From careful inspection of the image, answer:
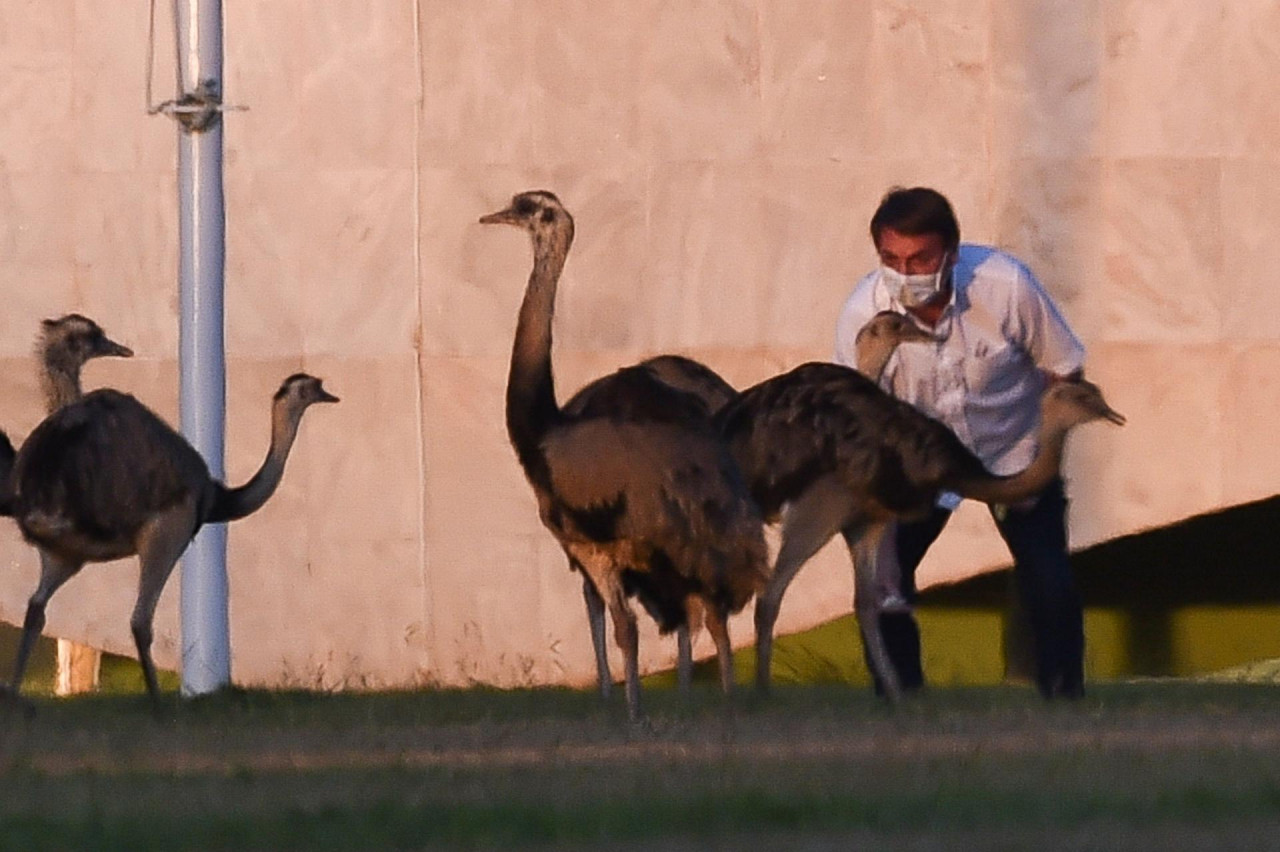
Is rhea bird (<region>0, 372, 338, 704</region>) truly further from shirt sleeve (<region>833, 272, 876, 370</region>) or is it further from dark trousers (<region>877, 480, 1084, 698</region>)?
dark trousers (<region>877, 480, 1084, 698</region>)

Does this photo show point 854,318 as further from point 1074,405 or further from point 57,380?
point 57,380

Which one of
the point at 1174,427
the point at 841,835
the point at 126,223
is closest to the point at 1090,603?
the point at 1174,427

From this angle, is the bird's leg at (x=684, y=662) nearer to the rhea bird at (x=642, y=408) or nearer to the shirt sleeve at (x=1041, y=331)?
the rhea bird at (x=642, y=408)

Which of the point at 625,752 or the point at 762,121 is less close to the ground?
the point at 762,121

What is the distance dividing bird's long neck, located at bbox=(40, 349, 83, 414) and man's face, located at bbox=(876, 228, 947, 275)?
3.55 metres

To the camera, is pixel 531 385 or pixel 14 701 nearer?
pixel 531 385

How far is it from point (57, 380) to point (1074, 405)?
4280 millimetres

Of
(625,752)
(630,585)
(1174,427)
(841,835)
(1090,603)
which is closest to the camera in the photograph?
(841,835)

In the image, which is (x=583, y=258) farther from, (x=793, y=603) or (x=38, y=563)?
(x=38, y=563)

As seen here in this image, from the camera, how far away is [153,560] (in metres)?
11.1

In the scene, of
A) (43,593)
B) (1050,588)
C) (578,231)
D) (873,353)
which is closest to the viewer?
(1050,588)

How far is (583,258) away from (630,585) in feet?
22.2

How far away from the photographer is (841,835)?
679 centimetres

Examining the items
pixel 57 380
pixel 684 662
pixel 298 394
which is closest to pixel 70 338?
pixel 57 380
